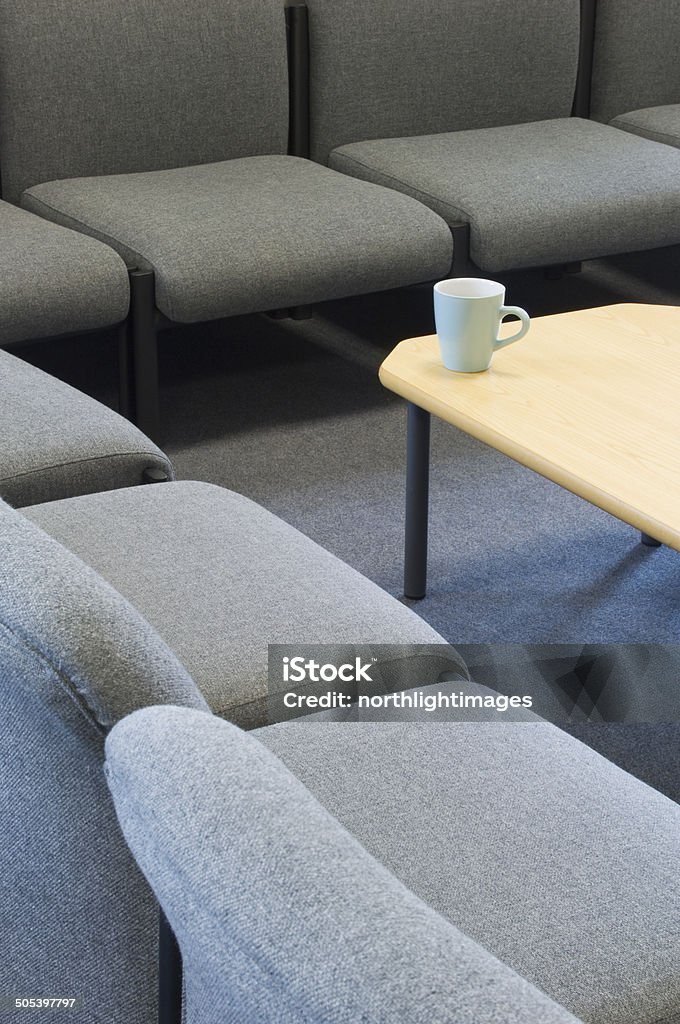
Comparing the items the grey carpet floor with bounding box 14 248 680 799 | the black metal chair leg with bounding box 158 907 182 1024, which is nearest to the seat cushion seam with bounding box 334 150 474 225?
the grey carpet floor with bounding box 14 248 680 799

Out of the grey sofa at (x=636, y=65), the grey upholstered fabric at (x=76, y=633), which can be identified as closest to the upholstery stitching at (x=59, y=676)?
the grey upholstered fabric at (x=76, y=633)

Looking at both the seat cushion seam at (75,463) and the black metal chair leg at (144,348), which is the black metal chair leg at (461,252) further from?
the seat cushion seam at (75,463)

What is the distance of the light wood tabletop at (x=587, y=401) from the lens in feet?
5.43

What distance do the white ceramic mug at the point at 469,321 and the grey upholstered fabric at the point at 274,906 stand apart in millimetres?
1327

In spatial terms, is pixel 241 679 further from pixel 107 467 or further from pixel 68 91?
pixel 68 91

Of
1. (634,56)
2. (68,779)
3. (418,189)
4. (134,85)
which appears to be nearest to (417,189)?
(418,189)

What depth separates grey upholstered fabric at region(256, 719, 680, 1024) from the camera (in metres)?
1.04

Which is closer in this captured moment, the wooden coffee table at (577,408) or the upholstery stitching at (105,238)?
the wooden coffee table at (577,408)

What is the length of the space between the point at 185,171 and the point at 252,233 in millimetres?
506

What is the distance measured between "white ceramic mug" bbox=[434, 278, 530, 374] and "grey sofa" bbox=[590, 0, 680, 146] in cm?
189

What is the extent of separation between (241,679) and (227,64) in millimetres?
2219

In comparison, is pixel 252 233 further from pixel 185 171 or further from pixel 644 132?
pixel 644 132

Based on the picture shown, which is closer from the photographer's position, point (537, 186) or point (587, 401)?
point (587, 401)

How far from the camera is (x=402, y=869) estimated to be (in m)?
1.13
